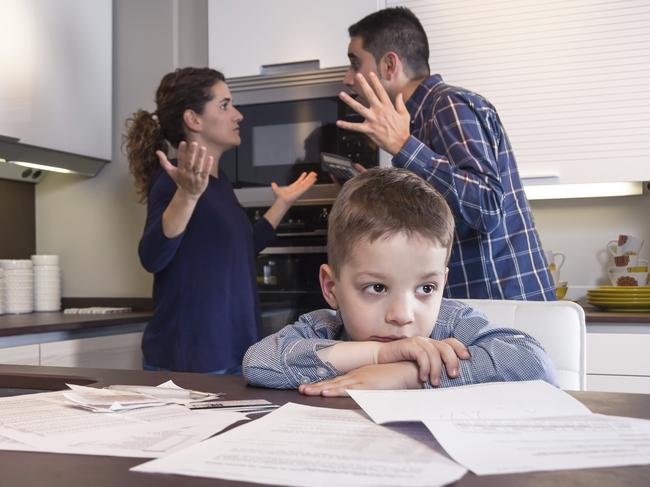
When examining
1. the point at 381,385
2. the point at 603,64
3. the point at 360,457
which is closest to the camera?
the point at 360,457

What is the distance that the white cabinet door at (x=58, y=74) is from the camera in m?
2.42

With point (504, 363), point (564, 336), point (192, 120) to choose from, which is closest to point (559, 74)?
point (192, 120)

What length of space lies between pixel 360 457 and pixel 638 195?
2491mm

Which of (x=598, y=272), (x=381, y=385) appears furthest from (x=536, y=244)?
(x=598, y=272)

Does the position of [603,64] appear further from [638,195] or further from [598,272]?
[598,272]

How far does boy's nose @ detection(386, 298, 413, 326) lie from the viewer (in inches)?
37.1

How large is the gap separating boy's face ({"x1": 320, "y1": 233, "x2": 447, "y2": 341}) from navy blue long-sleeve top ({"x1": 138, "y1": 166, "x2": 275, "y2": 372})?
3.54ft

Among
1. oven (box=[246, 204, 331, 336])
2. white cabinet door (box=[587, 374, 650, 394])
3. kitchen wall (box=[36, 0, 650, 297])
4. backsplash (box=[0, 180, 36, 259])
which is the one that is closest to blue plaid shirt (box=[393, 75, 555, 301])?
white cabinet door (box=[587, 374, 650, 394])

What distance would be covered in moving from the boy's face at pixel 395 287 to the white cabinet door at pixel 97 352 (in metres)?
1.53

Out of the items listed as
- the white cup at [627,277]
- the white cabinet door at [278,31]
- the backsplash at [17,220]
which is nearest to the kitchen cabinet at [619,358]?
the white cup at [627,277]

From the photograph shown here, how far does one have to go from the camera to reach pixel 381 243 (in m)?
0.97

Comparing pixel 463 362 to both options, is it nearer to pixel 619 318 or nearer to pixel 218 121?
pixel 619 318

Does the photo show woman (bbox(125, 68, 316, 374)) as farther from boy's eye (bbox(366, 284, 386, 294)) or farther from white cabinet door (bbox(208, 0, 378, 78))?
boy's eye (bbox(366, 284, 386, 294))

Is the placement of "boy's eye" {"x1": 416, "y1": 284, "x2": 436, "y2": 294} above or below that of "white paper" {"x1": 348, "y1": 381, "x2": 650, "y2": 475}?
above
